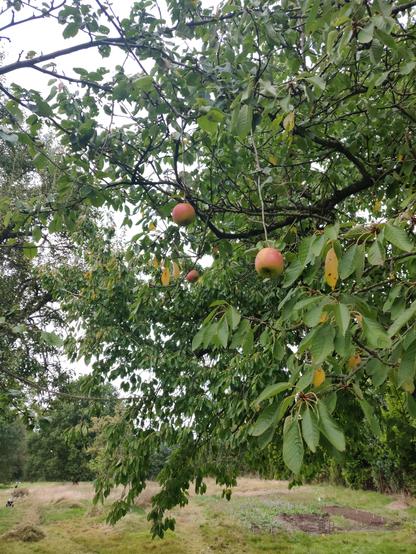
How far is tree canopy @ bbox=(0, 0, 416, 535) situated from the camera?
4.88 feet

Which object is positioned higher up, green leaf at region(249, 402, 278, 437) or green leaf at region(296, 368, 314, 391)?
green leaf at region(296, 368, 314, 391)

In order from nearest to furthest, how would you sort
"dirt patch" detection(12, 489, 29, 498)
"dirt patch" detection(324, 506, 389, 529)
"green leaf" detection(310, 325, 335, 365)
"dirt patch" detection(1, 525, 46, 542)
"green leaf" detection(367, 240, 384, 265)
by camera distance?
"green leaf" detection(310, 325, 335, 365)
"green leaf" detection(367, 240, 384, 265)
"dirt patch" detection(1, 525, 46, 542)
"dirt patch" detection(324, 506, 389, 529)
"dirt patch" detection(12, 489, 29, 498)

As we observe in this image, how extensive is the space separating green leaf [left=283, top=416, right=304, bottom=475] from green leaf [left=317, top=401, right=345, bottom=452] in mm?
73

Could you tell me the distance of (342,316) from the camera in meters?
1.20

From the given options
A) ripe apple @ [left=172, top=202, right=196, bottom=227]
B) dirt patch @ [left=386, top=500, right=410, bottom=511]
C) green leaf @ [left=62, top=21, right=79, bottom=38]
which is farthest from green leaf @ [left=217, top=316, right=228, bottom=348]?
dirt patch @ [left=386, top=500, right=410, bottom=511]

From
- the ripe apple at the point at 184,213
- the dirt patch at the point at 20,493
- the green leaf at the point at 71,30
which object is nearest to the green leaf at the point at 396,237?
the ripe apple at the point at 184,213

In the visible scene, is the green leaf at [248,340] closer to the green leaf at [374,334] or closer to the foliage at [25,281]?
the green leaf at [374,334]

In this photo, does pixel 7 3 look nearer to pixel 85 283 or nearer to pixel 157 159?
pixel 157 159

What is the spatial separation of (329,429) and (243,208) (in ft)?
7.12

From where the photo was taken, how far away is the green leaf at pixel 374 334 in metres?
1.25

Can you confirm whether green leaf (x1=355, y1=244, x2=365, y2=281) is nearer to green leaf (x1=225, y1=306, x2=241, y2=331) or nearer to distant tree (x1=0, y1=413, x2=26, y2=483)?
green leaf (x1=225, y1=306, x2=241, y2=331)

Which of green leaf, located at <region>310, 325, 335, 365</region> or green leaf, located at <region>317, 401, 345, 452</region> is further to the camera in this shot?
green leaf, located at <region>310, 325, 335, 365</region>

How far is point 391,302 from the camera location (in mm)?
1690

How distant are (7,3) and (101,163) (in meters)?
1.03
